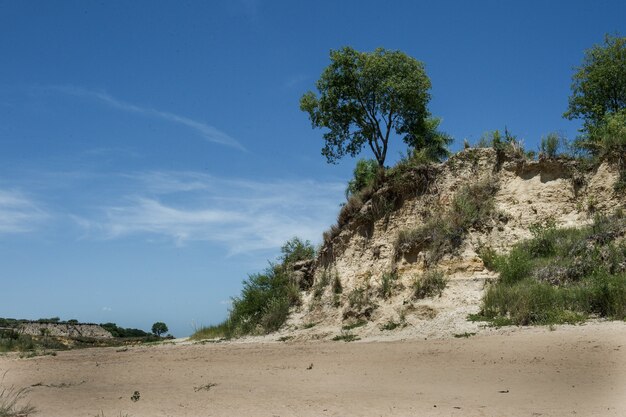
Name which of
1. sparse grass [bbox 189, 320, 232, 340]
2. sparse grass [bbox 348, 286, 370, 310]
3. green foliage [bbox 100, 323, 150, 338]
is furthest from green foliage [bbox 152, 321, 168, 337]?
sparse grass [bbox 348, 286, 370, 310]

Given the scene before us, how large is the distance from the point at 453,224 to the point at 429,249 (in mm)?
1234

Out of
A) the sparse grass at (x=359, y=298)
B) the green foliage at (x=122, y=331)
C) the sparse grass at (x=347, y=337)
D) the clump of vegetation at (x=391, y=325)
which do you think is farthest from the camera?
the green foliage at (x=122, y=331)

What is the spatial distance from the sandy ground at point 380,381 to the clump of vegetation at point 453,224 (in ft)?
20.9

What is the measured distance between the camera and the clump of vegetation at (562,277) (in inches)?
541

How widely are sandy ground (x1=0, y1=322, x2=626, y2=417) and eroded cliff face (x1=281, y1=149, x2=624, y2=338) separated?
9.48 ft

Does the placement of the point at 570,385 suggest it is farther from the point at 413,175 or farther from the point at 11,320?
the point at 11,320

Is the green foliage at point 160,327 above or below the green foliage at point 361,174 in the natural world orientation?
below

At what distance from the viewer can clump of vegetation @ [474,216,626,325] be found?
1373cm

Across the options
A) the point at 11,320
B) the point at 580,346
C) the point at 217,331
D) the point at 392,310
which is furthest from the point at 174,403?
the point at 11,320

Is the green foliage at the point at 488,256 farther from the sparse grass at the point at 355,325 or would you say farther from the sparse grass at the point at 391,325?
the sparse grass at the point at 355,325

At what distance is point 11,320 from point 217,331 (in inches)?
738

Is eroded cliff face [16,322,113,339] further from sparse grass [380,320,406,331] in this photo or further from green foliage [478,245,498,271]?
green foliage [478,245,498,271]

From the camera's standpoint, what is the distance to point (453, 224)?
20.3 metres

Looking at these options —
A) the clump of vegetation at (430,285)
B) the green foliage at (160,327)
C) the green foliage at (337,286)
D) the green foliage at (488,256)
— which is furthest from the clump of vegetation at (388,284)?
the green foliage at (160,327)
